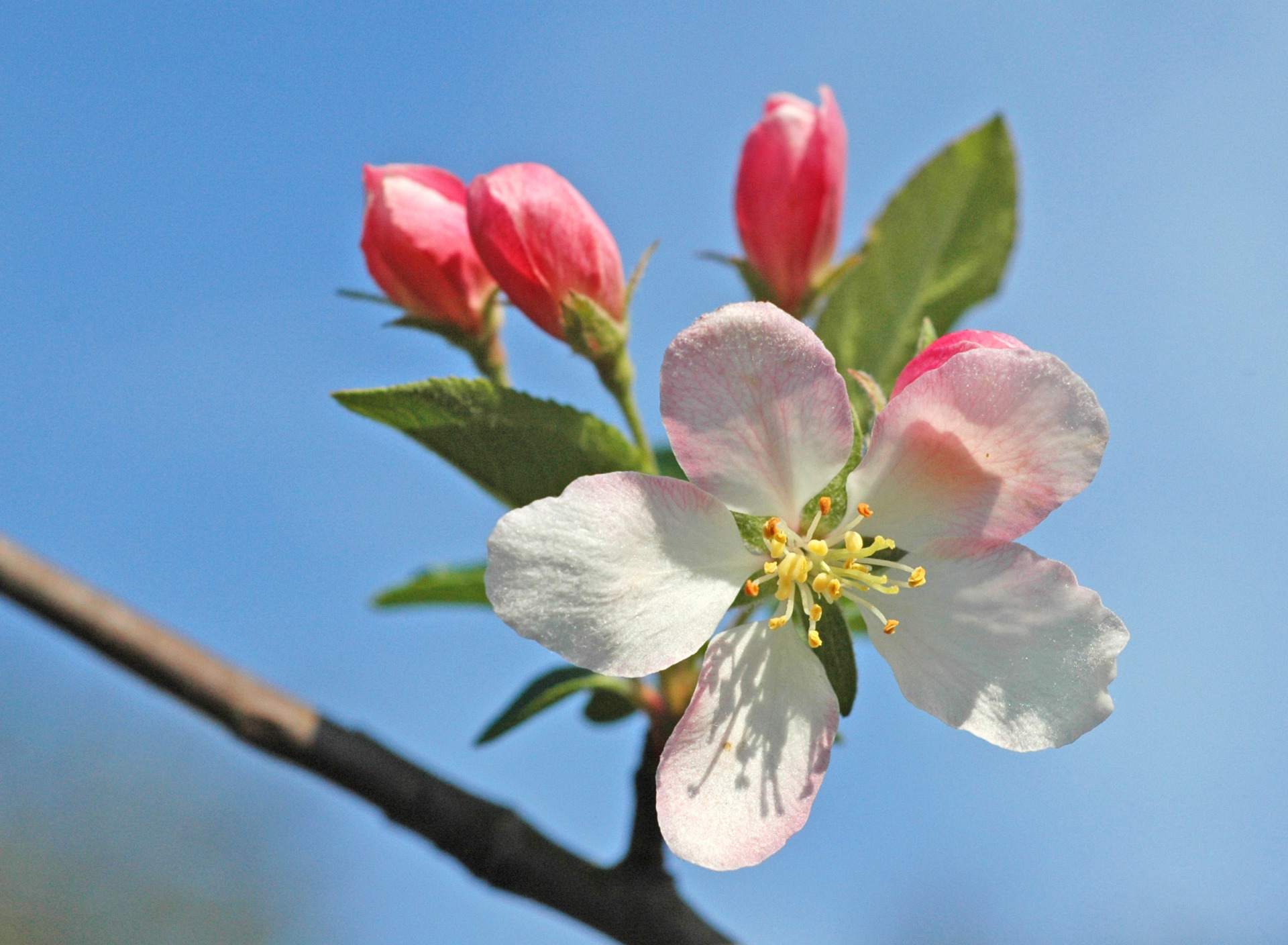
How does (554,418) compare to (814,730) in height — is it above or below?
above

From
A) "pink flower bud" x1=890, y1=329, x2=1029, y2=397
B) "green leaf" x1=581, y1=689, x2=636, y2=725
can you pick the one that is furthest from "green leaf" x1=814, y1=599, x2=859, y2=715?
"green leaf" x1=581, y1=689, x2=636, y2=725

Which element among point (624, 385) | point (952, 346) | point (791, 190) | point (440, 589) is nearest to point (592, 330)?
point (624, 385)

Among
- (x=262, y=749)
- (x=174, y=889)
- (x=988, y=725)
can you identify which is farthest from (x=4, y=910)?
(x=988, y=725)

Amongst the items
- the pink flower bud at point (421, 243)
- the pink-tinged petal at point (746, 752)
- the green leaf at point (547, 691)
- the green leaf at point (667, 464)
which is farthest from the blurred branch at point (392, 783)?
the pink flower bud at point (421, 243)

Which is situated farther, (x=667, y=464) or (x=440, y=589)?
(x=440, y=589)

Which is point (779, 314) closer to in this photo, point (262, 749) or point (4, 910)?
point (262, 749)

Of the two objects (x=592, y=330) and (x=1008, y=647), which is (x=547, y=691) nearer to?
(x=592, y=330)
